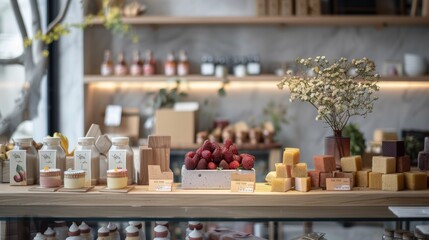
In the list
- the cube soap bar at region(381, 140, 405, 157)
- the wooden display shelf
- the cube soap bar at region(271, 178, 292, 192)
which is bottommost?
the wooden display shelf

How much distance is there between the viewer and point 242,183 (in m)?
2.46

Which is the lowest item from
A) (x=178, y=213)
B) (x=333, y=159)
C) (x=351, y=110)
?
(x=178, y=213)

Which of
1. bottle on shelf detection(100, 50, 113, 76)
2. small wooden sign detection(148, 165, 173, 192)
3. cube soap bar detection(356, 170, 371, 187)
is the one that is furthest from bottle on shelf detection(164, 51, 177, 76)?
cube soap bar detection(356, 170, 371, 187)

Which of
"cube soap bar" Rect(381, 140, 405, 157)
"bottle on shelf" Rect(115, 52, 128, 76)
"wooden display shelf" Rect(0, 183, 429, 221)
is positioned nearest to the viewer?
"wooden display shelf" Rect(0, 183, 429, 221)

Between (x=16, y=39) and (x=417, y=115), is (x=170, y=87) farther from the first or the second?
(x=417, y=115)

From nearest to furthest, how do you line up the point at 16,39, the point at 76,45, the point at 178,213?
the point at 178,213
the point at 16,39
the point at 76,45

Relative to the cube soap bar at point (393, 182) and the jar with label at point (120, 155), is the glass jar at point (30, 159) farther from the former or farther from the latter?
the cube soap bar at point (393, 182)

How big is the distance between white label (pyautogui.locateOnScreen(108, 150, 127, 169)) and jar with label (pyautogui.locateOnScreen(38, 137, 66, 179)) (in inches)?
9.1

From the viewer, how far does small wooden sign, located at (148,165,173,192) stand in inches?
97.3

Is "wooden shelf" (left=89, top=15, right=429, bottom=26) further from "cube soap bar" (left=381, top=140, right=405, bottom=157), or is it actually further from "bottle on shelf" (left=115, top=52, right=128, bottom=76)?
"cube soap bar" (left=381, top=140, right=405, bottom=157)

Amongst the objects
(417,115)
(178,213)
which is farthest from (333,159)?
(417,115)

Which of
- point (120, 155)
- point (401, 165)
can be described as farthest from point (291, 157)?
point (120, 155)

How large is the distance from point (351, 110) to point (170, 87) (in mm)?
3258

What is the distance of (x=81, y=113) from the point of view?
566 centimetres
